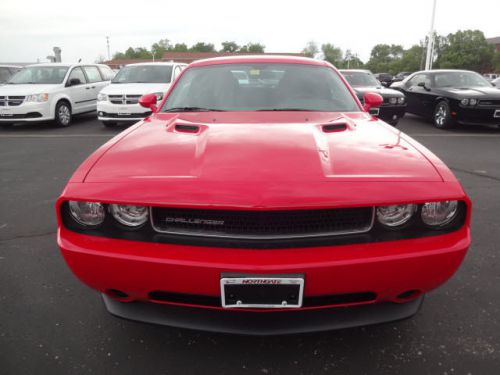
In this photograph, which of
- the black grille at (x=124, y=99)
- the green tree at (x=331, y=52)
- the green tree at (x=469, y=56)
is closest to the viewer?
the black grille at (x=124, y=99)

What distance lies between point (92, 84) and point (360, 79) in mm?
7329

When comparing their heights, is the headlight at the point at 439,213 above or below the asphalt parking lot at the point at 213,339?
above

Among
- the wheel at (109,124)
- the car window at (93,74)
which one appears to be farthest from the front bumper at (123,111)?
the car window at (93,74)

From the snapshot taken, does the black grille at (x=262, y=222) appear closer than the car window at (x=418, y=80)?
Yes

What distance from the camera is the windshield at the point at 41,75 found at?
1004cm

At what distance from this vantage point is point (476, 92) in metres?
8.81

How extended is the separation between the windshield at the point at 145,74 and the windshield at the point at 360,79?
467 centimetres

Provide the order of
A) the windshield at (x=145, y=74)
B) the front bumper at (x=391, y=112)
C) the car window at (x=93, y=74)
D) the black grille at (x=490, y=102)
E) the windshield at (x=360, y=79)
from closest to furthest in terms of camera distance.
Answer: the black grille at (x=490, y=102)
the front bumper at (x=391, y=112)
the windshield at (x=145, y=74)
the windshield at (x=360, y=79)
the car window at (x=93, y=74)

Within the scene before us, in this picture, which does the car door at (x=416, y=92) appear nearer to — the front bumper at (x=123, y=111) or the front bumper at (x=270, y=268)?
the front bumper at (x=123, y=111)

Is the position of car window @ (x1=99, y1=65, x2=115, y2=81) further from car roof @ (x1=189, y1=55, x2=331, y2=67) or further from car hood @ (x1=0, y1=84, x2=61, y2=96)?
car roof @ (x1=189, y1=55, x2=331, y2=67)

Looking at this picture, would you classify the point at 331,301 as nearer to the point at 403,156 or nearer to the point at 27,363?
the point at 403,156

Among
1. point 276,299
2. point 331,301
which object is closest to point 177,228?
point 276,299

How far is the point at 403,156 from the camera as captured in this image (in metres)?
1.87

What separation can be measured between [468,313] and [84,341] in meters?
2.15
